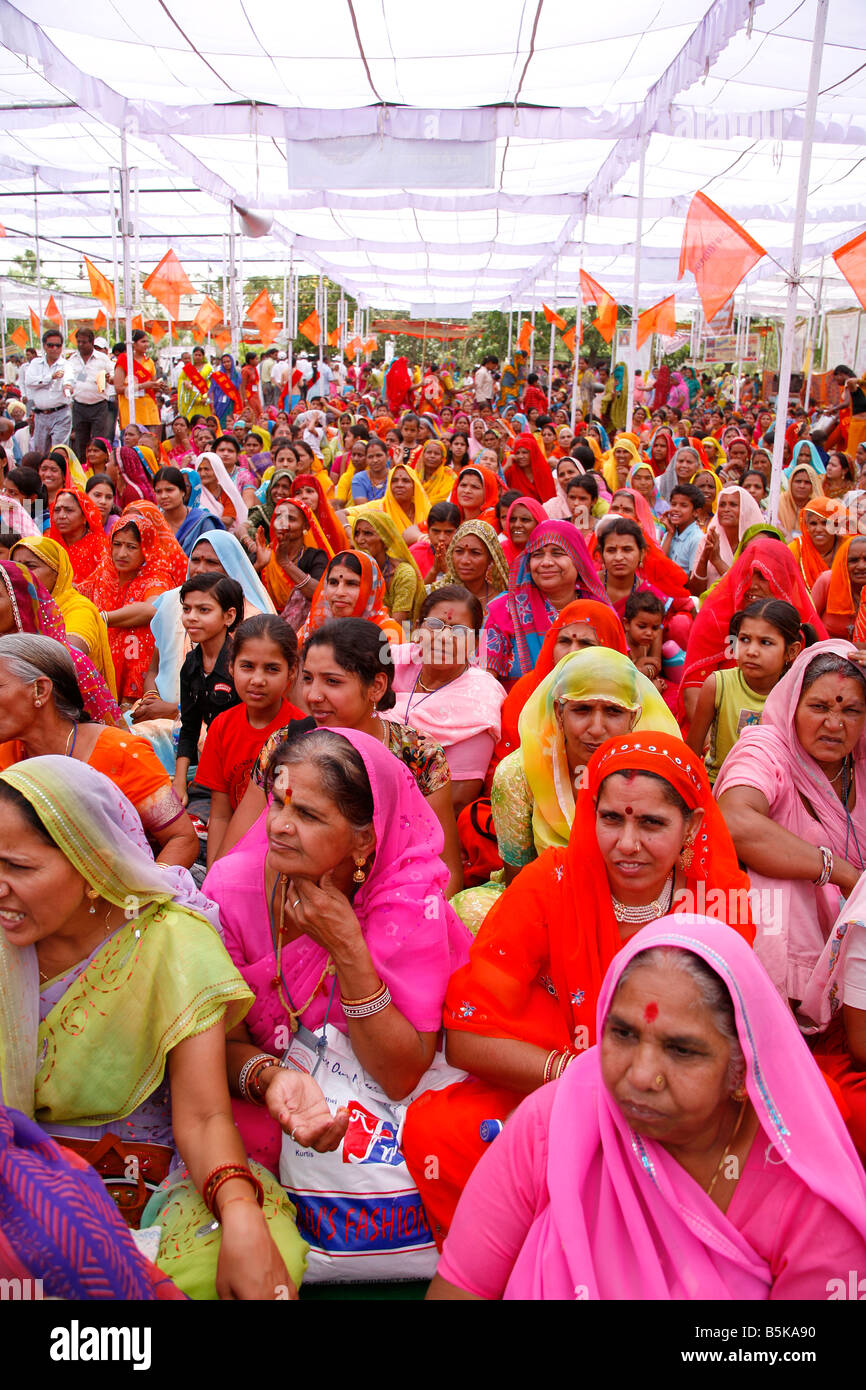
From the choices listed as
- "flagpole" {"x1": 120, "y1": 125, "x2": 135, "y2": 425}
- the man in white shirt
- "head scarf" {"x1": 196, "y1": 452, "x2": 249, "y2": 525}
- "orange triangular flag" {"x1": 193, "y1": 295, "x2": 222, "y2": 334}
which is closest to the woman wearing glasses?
"head scarf" {"x1": 196, "y1": 452, "x2": 249, "y2": 525}

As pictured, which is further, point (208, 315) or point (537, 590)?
point (208, 315)

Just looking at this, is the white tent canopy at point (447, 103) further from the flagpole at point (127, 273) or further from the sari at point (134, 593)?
the sari at point (134, 593)

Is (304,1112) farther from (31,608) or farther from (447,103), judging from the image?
(447,103)

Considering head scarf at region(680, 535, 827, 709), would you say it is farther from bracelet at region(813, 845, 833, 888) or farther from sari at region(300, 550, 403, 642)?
bracelet at region(813, 845, 833, 888)

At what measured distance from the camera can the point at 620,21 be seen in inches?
242

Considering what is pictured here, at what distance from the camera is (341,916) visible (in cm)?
175

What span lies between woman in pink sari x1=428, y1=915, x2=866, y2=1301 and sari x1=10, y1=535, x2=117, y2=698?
3.02m

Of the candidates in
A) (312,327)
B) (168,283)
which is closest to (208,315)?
(168,283)

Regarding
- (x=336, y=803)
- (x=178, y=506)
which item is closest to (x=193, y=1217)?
(x=336, y=803)

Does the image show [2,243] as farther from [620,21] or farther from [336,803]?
[336,803]

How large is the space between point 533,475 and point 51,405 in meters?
4.75

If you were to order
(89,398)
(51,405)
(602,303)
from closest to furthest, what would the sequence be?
(89,398) < (51,405) < (602,303)

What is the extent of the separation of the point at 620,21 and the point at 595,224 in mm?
8677

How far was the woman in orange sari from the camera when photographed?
1.88 m
